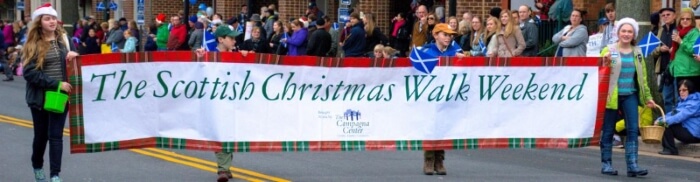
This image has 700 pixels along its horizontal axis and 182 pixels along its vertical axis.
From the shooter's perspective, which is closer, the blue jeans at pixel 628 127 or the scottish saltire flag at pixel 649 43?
the blue jeans at pixel 628 127

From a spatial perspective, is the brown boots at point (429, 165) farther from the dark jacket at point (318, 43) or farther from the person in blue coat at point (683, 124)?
the dark jacket at point (318, 43)

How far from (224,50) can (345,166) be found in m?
1.73

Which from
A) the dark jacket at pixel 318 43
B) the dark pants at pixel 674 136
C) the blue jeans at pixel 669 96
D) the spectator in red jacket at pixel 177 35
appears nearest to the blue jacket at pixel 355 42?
the dark jacket at pixel 318 43

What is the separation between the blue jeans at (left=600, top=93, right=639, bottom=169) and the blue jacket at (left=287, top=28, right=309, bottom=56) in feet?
39.5

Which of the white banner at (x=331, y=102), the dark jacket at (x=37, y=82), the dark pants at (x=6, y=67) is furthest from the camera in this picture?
the dark pants at (x=6, y=67)

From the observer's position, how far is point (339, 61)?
11.7 metres

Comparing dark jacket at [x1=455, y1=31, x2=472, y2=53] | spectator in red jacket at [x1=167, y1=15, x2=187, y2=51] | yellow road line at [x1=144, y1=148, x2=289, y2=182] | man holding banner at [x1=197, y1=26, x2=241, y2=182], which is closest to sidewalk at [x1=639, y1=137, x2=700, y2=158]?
yellow road line at [x1=144, y1=148, x2=289, y2=182]

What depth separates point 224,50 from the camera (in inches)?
472

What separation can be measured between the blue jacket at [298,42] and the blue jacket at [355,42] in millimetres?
1409

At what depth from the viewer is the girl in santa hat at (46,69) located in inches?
421

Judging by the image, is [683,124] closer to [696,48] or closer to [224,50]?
[696,48]

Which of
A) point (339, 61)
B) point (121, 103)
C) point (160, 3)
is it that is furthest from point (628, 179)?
point (160, 3)

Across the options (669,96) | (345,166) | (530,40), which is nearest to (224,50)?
(345,166)

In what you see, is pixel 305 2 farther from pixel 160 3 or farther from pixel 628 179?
pixel 628 179
